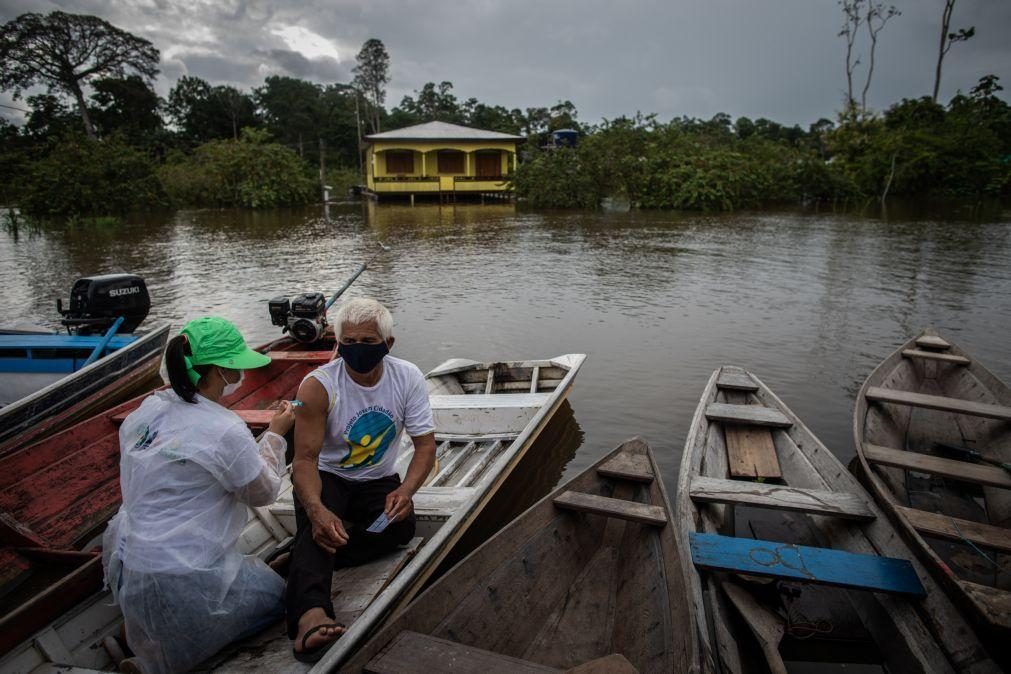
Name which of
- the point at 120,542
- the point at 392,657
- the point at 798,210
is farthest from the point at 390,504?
the point at 798,210

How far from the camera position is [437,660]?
2.13 m

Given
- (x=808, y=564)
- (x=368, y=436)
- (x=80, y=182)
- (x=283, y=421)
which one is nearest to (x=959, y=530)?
(x=808, y=564)

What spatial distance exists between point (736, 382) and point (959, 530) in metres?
2.47

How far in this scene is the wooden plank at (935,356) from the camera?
18.7ft

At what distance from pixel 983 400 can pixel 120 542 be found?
21.9 ft

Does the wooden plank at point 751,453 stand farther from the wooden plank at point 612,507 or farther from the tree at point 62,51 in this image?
the tree at point 62,51

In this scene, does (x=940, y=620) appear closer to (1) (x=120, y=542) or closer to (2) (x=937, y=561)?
(2) (x=937, y=561)

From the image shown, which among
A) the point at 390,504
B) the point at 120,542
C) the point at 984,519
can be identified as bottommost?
the point at 984,519

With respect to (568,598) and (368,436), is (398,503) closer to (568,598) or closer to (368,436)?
(368,436)

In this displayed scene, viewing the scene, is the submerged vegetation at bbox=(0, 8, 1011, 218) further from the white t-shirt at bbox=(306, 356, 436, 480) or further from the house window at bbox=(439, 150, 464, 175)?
the white t-shirt at bbox=(306, 356, 436, 480)

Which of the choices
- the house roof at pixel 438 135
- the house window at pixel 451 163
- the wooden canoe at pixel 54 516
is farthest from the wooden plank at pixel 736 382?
the house window at pixel 451 163

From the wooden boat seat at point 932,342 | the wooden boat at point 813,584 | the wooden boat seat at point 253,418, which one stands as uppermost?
the wooden boat seat at point 932,342

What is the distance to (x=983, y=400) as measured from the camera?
5.18 m

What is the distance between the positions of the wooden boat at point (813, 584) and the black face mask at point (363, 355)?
1.96 m
